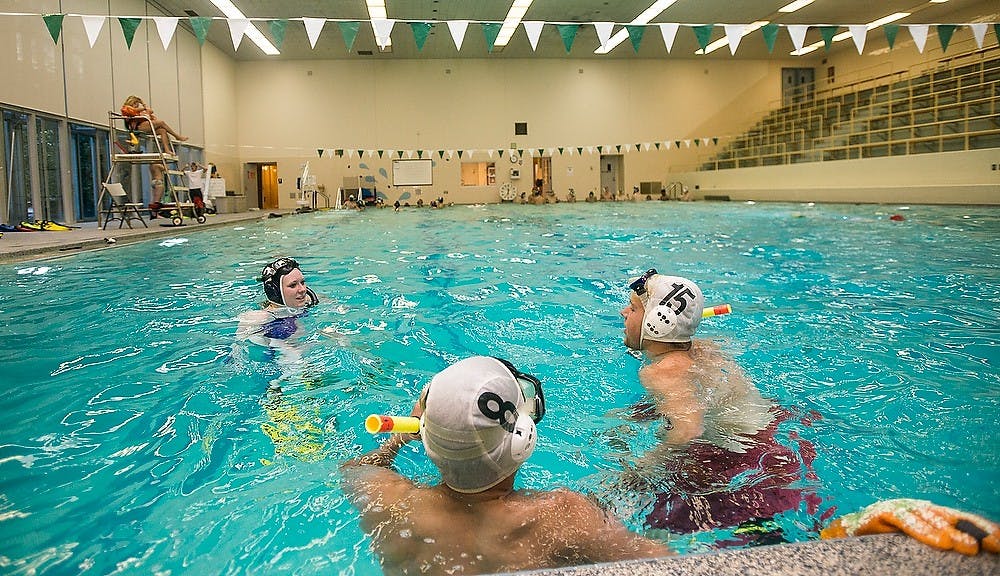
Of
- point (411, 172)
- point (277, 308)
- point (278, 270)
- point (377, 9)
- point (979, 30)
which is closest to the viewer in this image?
point (278, 270)

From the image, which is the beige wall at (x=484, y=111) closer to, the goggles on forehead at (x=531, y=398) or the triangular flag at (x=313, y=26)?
the triangular flag at (x=313, y=26)

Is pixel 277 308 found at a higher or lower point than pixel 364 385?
higher

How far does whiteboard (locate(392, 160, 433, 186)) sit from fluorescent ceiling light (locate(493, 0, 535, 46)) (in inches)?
231

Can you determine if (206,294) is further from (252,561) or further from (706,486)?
(706,486)

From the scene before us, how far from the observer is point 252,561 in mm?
1648

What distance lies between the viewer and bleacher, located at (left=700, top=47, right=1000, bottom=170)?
1542 centimetres

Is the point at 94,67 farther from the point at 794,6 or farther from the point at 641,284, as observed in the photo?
the point at 794,6

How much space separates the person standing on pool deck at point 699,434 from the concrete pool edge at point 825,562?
647 mm

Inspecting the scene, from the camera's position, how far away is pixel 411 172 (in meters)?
26.3

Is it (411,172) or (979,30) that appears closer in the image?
(979,30)

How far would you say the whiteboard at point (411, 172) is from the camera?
2614cm

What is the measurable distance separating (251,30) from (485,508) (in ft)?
69.6

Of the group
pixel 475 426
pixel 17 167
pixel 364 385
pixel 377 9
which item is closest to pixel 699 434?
pixel 475 426

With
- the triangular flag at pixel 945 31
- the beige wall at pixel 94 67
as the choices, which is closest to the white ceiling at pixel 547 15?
the beige wall at pixel 94 67
